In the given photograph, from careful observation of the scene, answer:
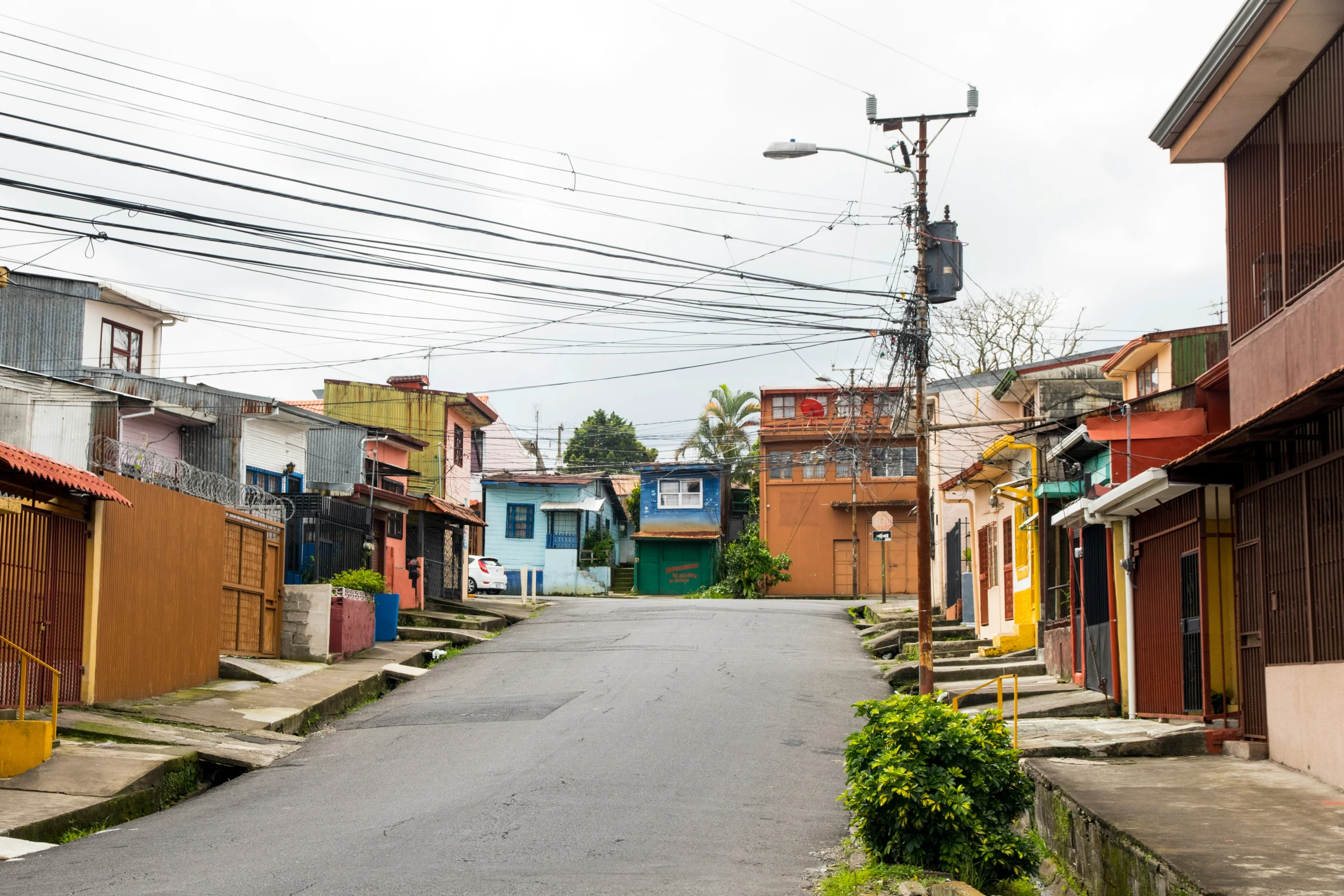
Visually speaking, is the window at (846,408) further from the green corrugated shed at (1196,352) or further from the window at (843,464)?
the green corrugated shed at (1196,352)

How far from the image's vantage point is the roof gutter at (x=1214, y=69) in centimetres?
1036

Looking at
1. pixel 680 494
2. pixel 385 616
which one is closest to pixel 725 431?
pixel 680 494

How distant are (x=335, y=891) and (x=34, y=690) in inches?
348

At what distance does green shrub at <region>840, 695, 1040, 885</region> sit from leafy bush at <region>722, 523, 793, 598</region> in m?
38.8

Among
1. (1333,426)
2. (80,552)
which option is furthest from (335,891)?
(80,552)

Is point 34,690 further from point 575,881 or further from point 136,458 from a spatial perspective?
point 575,881

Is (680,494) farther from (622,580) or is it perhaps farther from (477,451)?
(477,451)

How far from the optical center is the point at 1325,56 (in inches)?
414

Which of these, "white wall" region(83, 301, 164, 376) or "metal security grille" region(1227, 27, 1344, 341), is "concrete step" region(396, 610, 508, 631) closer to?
"white wall" region(83, 301, 164, 376)

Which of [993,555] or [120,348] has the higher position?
[120,348]

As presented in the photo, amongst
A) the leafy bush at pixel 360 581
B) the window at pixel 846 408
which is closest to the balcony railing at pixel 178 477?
the leafy bush at pixel 360 581

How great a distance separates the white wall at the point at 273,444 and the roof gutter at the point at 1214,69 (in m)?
22.7

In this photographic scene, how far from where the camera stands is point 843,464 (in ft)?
170

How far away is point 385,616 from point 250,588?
16.7ft
